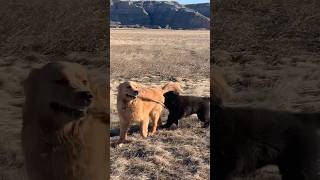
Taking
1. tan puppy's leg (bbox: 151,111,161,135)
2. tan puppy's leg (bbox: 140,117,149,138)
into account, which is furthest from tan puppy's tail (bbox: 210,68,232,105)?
tan puppy's leg (bbox: 151,111,161,135)

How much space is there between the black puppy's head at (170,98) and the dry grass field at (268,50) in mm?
5115

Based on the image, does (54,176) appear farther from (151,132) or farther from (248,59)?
(151,132)

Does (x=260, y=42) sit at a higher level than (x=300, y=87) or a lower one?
higher

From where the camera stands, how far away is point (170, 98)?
9.31 meters

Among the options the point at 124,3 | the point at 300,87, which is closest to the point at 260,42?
the point at 300,87

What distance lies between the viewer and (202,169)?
23.0ft

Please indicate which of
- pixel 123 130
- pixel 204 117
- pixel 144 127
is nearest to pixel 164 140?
pixel 144 127

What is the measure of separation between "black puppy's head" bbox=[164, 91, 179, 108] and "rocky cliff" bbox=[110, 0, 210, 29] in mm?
35117

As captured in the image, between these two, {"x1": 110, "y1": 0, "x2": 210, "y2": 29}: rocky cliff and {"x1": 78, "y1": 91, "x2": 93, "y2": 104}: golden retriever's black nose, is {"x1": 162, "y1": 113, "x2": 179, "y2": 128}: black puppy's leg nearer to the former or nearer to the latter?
{"x1": 78, "y1": 91, "x2": 93, "y2": 104}: golden retriever's black nose

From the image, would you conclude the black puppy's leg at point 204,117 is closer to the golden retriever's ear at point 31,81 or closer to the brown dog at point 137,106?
the brown dog at point 137,106

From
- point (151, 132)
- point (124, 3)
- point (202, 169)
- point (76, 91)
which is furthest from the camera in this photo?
point (124, 3)

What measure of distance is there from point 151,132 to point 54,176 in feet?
16.1

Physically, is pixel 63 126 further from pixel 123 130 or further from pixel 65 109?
pixel 123 130

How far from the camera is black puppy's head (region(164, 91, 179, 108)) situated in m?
9.19
